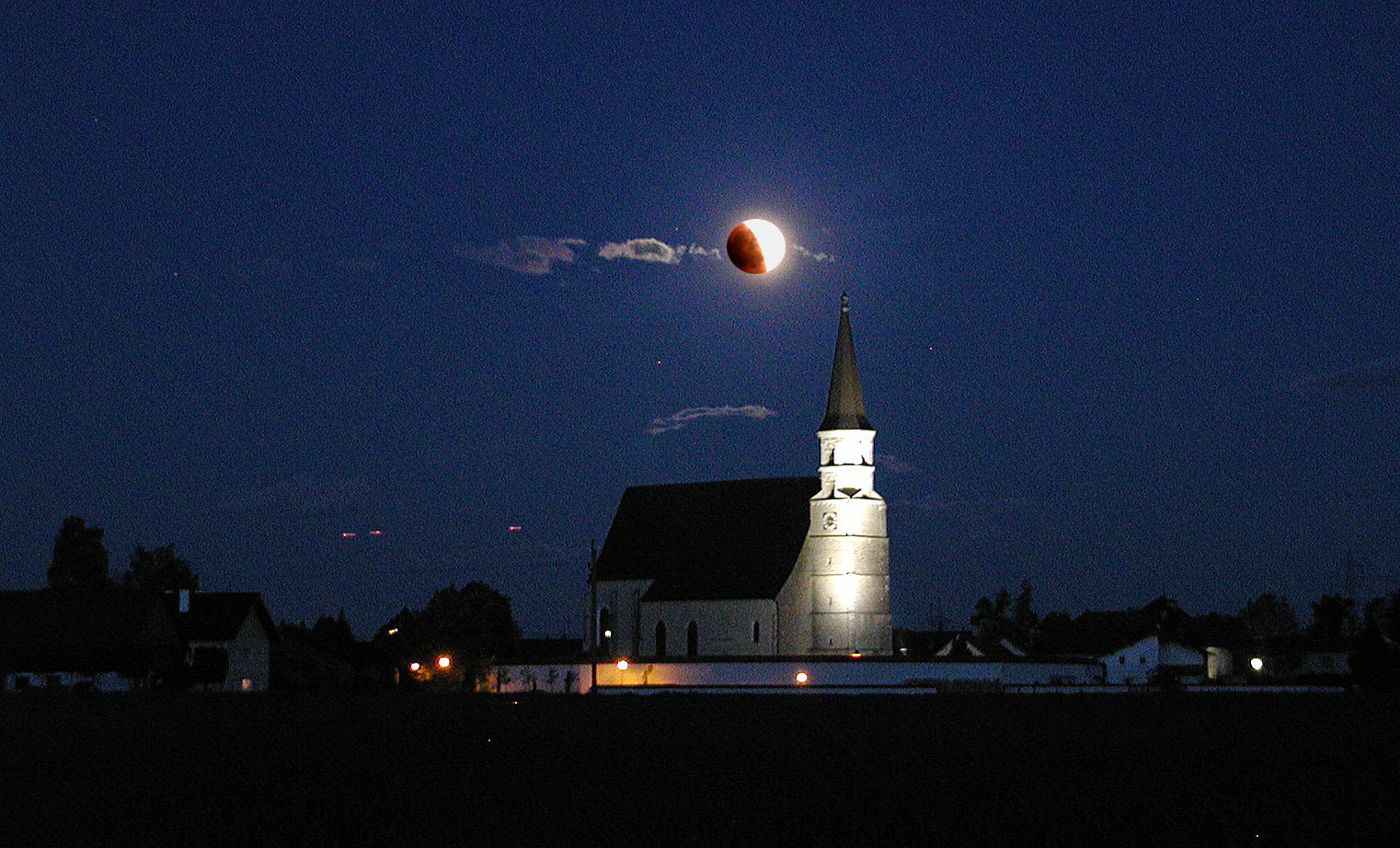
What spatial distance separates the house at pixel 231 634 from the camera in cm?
8619

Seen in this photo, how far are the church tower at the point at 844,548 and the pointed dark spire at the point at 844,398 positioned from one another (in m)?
0.05

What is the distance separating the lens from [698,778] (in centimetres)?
2659

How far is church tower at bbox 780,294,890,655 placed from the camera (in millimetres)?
95250

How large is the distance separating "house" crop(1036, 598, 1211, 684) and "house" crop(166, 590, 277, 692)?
46.7 meters

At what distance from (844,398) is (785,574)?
10898 millimetres

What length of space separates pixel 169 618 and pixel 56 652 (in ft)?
29.1

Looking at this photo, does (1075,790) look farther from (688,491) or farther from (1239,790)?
(688,491)

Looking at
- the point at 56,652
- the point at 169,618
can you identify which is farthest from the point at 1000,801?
the point at 169,618

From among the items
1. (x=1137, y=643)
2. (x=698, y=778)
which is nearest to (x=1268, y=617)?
(x=1137, y=643)

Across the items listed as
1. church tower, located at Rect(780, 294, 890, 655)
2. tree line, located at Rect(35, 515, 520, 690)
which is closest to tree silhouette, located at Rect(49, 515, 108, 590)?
tree line, located at Rect(35, 515, 520, 690)

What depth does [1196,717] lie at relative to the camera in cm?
4488

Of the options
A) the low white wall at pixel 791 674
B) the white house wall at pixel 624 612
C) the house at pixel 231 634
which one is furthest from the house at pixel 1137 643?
the house at pixel 231 634

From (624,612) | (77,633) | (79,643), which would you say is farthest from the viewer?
(624,612)

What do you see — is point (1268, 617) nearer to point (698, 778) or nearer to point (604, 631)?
point (604, 631)
